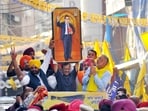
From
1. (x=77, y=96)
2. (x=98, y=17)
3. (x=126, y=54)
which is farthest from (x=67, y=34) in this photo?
(x=126, y=54)

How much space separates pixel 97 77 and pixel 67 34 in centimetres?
51

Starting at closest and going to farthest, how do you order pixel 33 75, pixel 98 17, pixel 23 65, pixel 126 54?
pixel 33 75
pixel 23 65
pixel 98 17
pixel 126 54

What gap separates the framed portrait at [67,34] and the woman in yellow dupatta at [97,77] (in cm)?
28

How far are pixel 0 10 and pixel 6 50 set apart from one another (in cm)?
36

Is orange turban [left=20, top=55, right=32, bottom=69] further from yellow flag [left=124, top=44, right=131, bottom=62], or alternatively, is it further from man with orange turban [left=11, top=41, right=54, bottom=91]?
yellow flag [left=124, top=44, right=131, bottom=62]

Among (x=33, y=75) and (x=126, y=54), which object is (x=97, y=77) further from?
(x=126, y=54)

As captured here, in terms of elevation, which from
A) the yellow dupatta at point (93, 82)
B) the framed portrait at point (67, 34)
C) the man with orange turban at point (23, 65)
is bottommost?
the yellow dupatta at point (93, 82)

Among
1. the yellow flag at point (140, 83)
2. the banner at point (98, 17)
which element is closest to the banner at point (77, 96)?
the yellow flag at point (140, 83)

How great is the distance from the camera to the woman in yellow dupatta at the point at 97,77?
12.8 ft

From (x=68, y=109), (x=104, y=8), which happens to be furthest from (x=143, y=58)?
(x=68, y=109)

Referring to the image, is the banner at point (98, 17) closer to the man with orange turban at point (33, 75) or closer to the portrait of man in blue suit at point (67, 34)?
the portrait of man in blue suit at point (67, 34)

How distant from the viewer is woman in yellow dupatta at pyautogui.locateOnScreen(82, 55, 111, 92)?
3.90m

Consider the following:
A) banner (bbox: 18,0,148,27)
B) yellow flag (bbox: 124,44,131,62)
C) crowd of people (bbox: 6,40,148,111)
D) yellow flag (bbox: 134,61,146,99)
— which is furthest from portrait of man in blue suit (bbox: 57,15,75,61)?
yellow flag (bbox: 124,44,131,62)

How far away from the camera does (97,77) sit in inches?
154
